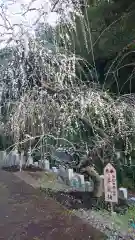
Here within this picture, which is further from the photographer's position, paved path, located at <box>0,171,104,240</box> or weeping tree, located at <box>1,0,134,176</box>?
weeping tree, located at <box>1,0,134,176</box>

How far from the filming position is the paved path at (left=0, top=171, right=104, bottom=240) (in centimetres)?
320

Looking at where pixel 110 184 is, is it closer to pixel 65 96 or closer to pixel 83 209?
pixel 83 209

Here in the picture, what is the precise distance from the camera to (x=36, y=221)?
3.66 m

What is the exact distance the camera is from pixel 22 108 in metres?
5.00

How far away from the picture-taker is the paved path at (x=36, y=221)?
10.5ft

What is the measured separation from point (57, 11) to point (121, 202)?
249 centimetres

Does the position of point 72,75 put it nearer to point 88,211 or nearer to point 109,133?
point 109,133

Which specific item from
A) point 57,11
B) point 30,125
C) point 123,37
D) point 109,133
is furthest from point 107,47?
point 30,125

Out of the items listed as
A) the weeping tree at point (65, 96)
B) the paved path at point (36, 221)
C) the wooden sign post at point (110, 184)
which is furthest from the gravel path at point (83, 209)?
the weeping tree at point (65, 96)

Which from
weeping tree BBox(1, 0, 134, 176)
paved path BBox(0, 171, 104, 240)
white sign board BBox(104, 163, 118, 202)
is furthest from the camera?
weeping tree BBox(1, 0, 134, 176)

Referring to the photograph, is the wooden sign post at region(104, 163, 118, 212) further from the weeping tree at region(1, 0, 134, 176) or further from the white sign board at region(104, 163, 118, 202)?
the weeping tree at region(1, 0, 134, 176)

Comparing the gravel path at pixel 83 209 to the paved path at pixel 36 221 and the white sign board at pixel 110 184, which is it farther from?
the white sign board at pixel 110 184

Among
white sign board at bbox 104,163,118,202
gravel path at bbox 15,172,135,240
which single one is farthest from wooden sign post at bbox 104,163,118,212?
gravel path at bbox 15,172,135,240

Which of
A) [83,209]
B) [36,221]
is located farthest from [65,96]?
[36,221]
